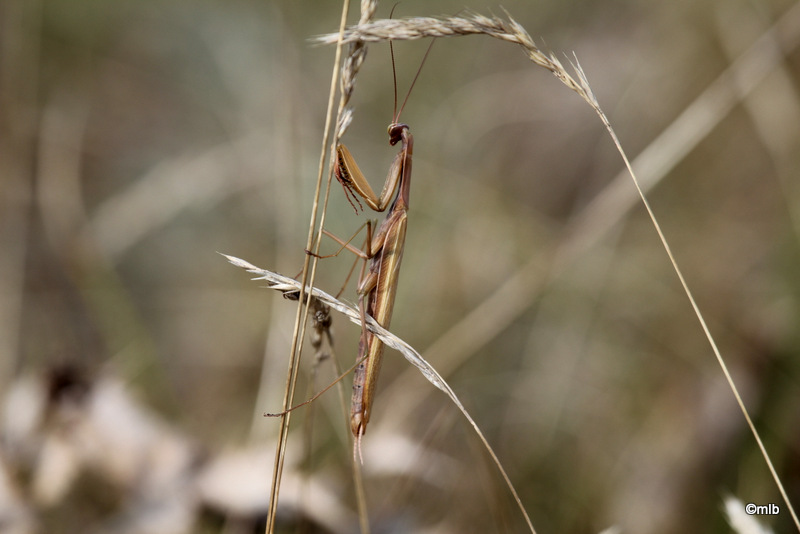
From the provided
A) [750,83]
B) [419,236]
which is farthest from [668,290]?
[419,236]

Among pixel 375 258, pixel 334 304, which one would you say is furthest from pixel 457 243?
pixel 334 304

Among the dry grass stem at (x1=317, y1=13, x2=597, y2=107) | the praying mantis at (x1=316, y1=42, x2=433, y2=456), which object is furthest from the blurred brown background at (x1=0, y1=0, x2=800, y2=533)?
the dry grass stem at (x1=317, y1=13, x2=597, y2=107)

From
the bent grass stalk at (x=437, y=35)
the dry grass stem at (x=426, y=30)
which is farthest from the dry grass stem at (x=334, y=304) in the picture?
the dry grass stem at (x=426, y=30)

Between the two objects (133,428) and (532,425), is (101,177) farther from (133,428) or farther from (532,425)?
(532,425)

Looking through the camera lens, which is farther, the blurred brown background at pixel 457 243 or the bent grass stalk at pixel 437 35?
the blurred brown background at pixel 457 243

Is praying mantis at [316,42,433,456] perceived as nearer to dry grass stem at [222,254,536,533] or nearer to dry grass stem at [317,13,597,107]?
dry grass stem at [222,254,536,533]

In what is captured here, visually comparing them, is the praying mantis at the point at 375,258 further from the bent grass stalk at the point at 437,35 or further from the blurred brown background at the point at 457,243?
the blurred brown background at the point at 457,243
